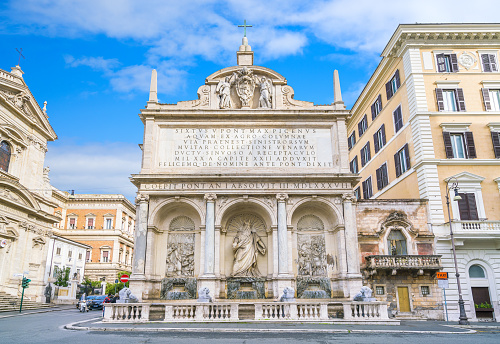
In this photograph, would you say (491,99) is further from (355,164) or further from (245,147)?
(245,147)

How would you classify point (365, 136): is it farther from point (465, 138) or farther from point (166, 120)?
point (166, 120)

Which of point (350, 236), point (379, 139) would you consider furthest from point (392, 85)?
point (350, 236)

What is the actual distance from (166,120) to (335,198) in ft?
39.0

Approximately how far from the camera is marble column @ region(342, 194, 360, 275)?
23.1m

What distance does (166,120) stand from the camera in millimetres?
26203

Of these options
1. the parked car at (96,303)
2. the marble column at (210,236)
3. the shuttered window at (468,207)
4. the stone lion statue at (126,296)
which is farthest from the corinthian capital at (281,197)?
the parked car at (96,303)

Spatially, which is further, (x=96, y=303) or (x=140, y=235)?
(x=96, y=303)

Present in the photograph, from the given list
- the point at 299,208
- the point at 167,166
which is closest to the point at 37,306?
the point at 167,166

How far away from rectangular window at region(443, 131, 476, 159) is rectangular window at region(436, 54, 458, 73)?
4.90m

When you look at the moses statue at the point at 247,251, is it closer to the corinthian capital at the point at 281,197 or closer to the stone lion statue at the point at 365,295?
the corinthian capital at the point at 281,197

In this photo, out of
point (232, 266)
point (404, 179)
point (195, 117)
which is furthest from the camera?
point (404, 179)

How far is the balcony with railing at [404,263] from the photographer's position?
2348 cm

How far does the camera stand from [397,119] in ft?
99.7

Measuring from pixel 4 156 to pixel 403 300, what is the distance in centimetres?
3257
